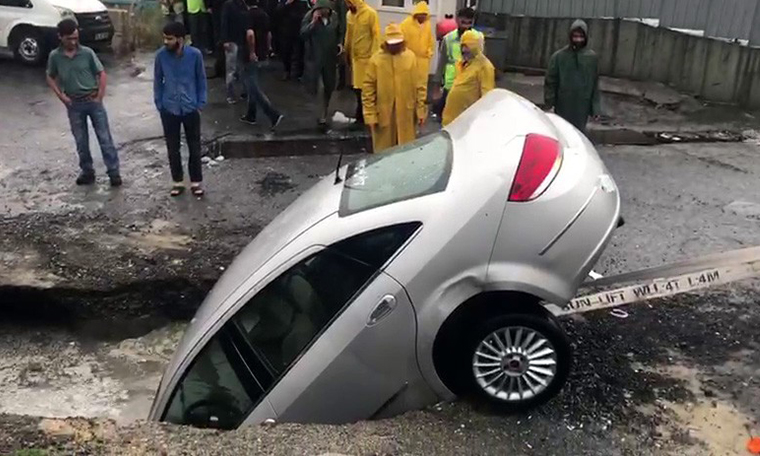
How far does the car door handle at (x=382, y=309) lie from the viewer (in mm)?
3941

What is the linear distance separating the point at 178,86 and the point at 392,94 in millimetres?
2154

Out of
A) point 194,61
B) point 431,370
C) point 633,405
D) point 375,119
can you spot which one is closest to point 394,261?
point 431,370

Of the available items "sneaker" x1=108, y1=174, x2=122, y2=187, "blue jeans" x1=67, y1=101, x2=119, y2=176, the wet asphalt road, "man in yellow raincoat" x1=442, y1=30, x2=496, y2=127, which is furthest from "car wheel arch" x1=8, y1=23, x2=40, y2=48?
"man in yellow raincoat" x1=442, y1=30, x2=496, y2=127

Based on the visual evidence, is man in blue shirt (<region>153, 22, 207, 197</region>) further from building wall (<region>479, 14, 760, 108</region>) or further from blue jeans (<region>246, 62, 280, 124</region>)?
building wall (<region>479, 14, 760, 108</region>)

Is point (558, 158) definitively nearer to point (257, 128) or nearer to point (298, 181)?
point (298, 181)

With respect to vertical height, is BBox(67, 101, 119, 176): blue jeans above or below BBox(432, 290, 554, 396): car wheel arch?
below

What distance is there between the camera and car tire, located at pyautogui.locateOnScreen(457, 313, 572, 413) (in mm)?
4051

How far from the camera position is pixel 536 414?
422 cm

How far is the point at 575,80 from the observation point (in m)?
8.27

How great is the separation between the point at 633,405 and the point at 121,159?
7.30 metres

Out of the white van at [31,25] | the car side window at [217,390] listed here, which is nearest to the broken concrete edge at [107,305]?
the car side window at [217,390]

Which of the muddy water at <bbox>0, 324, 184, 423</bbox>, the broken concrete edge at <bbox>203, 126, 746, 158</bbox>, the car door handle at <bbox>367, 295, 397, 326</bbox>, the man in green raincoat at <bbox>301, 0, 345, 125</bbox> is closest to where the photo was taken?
the car door handle at <bbox>367, 295, 397, 326</bbox>

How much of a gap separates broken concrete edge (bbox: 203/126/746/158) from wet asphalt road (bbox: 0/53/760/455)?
0.45 meters

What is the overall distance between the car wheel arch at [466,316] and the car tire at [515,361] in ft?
0.15
